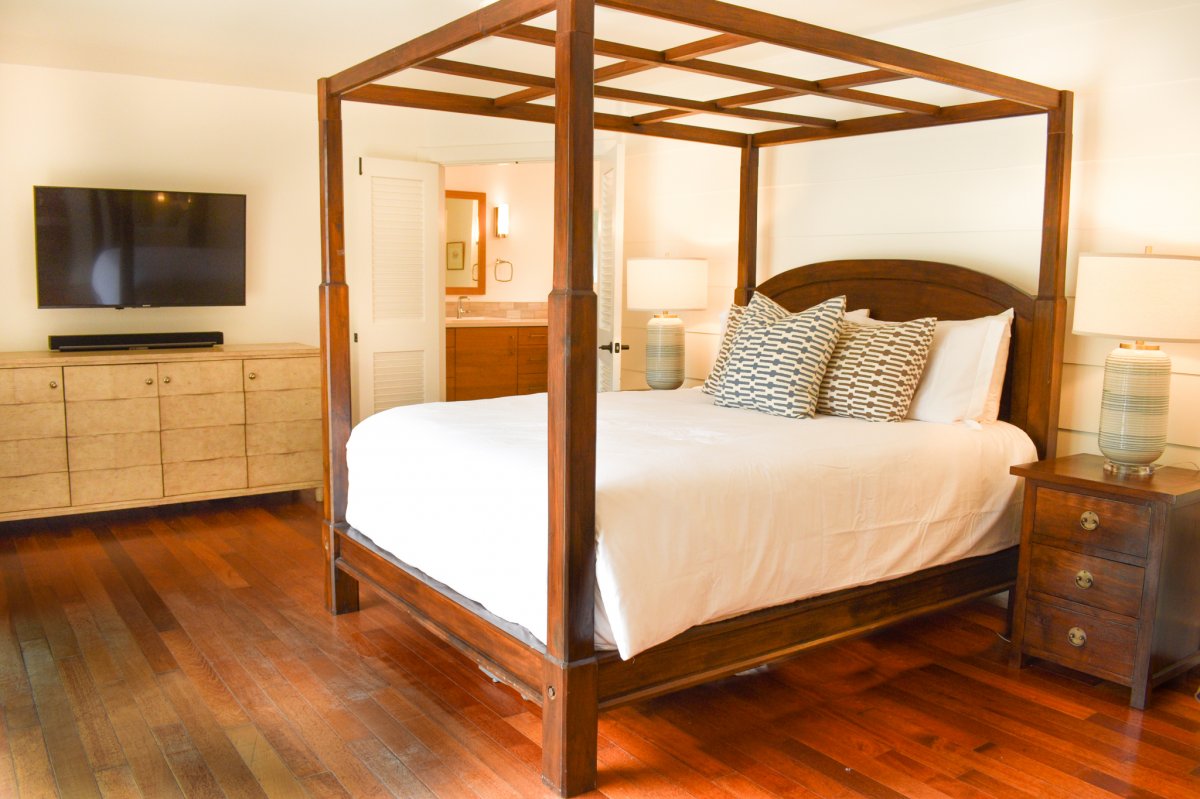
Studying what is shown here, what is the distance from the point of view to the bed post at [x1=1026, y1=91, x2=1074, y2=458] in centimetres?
354

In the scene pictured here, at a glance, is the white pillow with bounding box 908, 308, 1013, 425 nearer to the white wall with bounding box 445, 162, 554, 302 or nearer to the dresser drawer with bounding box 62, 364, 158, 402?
the dresser drawer with bounding box 62, 364, 158, 402

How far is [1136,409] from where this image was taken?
3.17 meters

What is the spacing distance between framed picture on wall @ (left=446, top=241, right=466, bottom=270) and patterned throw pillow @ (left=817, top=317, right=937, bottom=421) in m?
5.07

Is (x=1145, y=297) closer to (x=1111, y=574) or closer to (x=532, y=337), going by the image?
(x=1111, y=574)

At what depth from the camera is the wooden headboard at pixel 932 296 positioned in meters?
3.73

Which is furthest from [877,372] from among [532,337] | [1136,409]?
[532,337]

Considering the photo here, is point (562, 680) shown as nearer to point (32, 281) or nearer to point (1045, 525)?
point (1045, 525)

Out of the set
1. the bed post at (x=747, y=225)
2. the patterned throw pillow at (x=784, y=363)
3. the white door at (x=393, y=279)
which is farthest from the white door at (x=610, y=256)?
the patterned throw pillow at (x=784, y=363)

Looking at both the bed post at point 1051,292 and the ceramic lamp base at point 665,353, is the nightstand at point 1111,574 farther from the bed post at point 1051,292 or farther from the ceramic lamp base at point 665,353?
the ceramic lamp base at point 665,353

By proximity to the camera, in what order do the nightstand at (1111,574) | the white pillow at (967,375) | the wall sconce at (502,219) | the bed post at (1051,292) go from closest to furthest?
the nightstand at (1111,574)
the bed post at (1051,292)
the white pillow at (967,375)
the wall sconce at (502,219)

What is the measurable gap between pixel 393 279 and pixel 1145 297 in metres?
4.59

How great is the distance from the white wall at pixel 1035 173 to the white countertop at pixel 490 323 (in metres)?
3.19

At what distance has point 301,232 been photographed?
6125mm

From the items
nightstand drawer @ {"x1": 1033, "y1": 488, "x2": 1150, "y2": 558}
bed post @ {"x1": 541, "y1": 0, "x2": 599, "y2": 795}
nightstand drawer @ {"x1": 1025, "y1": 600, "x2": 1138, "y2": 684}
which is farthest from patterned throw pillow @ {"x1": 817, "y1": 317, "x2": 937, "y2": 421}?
bed post @ {"x1": 541, "y1": 0, "x2": 599, "y2": 795}
